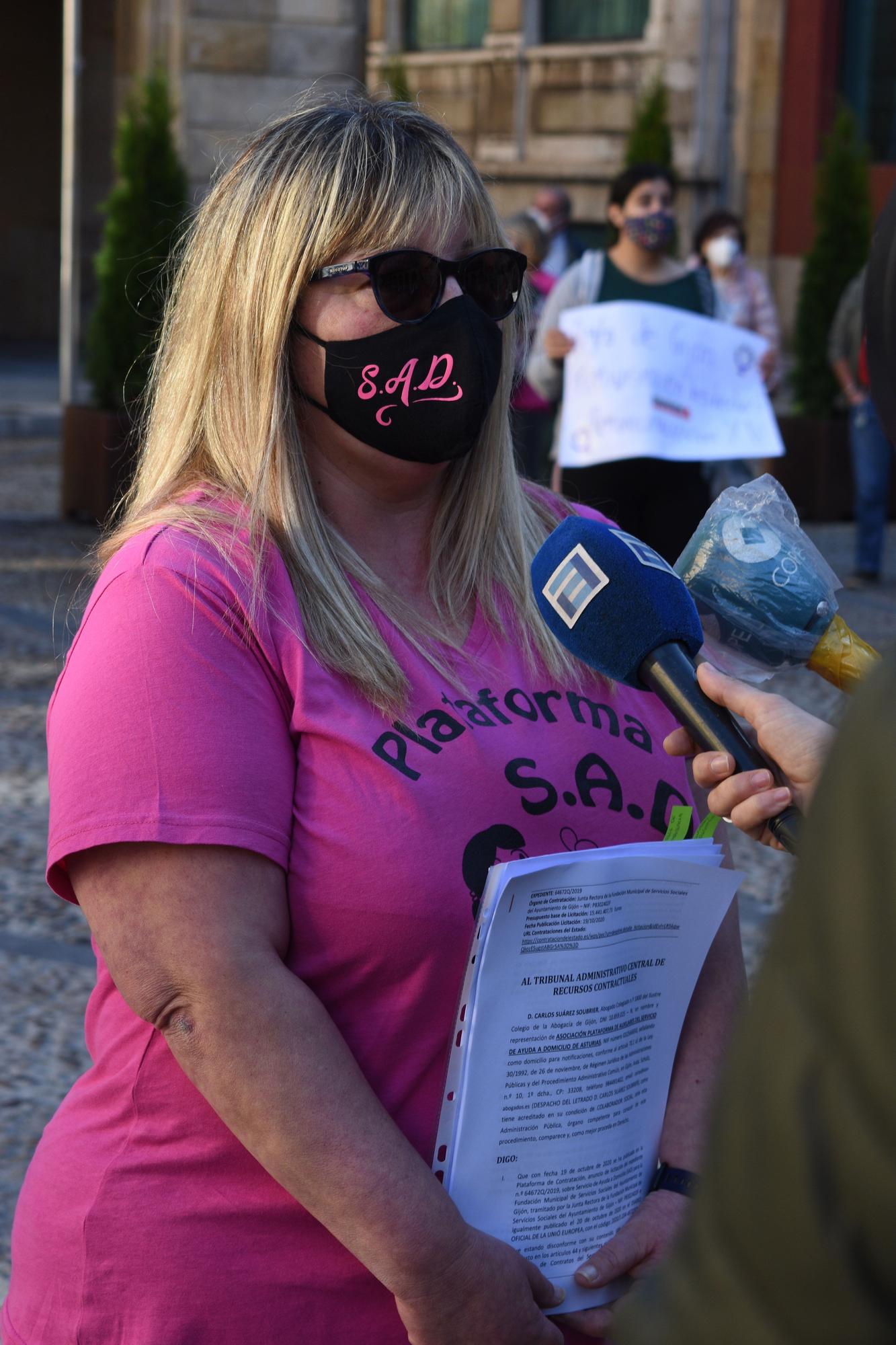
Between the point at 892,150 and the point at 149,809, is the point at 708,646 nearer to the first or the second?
the point at 149,809

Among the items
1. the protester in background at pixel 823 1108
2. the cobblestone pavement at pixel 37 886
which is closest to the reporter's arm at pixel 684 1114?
the cobblestone pavement at pixel 37 886

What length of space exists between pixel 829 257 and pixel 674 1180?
11096 mm

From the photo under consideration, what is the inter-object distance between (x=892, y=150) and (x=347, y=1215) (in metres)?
19.0

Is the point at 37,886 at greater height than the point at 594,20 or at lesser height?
lesser

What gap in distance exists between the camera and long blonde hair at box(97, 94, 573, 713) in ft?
5.60

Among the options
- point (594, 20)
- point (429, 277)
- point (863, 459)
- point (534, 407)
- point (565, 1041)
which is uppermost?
point (594, 20)

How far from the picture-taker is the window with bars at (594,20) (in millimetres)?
20859

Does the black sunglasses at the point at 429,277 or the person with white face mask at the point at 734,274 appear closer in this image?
the black sunglasses at the point at 429,277

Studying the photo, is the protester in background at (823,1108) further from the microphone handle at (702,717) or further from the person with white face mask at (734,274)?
the person with white face mask at (734,274)

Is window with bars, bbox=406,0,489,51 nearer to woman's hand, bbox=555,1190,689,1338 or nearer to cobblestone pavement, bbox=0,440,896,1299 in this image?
cobblestone pavement, bbox=0,440,896,1299

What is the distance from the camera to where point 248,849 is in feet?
4.80

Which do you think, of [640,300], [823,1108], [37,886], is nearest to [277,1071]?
[823,1108]

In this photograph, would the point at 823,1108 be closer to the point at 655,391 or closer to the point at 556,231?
the point at 655,391

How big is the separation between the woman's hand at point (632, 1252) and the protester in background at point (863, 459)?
25.2 ft
